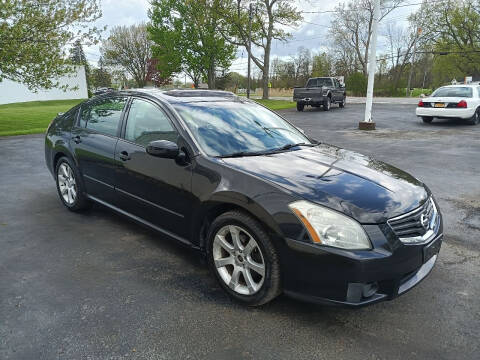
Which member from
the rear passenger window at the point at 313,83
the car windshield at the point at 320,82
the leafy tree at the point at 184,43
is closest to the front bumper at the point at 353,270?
the car windshield at the point at 320,82

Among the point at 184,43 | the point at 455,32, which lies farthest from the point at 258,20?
the point at 455,32

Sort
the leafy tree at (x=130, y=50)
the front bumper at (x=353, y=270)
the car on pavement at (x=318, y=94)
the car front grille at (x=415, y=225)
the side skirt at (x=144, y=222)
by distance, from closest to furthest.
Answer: the front bumper at (x=353, y=270) → the car front grille at (x=415, y=225) → the side skirt at (x=144, y=222) → the car on pavement at (x=318, y=94) → the leafy tree at (x=130, y=50)

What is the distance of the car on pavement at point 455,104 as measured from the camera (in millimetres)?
14227

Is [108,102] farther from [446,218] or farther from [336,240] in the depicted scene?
[446,218]

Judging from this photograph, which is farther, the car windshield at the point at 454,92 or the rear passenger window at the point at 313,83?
the rear passenger window at the point at 313,83

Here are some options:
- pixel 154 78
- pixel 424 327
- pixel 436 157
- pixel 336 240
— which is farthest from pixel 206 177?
pixel 154 78

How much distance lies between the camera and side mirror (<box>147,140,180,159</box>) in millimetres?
3168

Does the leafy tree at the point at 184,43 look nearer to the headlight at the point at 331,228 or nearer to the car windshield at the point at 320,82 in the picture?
the car windshield at the point at 320,82

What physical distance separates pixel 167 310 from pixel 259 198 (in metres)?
1.08

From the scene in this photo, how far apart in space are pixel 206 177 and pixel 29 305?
1638mm

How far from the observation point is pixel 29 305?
283 cm

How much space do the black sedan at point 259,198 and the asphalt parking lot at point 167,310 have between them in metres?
0.27

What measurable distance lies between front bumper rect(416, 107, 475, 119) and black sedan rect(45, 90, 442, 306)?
12.7m

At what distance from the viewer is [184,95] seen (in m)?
3.98
